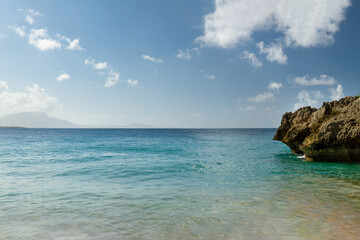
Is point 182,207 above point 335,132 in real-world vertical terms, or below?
below

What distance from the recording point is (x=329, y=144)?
2091 centimetres

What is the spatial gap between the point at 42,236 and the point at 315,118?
2481cm

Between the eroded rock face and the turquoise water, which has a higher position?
the eroded rock face

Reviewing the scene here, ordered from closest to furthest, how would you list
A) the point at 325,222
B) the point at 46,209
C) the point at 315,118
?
the point at 325,222
the point at 46,209
the point at 315,118

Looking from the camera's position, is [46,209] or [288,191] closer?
[46,209]

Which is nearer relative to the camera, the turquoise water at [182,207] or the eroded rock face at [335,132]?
the turquoise water at [182,207]

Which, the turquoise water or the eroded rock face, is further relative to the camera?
the eroded rock face

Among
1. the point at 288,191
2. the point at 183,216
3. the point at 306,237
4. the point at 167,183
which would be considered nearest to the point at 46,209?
the point at 183,216

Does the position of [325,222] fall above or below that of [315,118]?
below

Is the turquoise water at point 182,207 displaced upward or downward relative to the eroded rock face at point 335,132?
downward

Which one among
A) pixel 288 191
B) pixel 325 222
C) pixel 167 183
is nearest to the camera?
pixel 325 222

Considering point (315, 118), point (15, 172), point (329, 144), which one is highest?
point (315, 118)

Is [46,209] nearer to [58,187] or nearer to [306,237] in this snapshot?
[58,187]

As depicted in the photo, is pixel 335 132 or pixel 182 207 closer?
pixel 182 207
